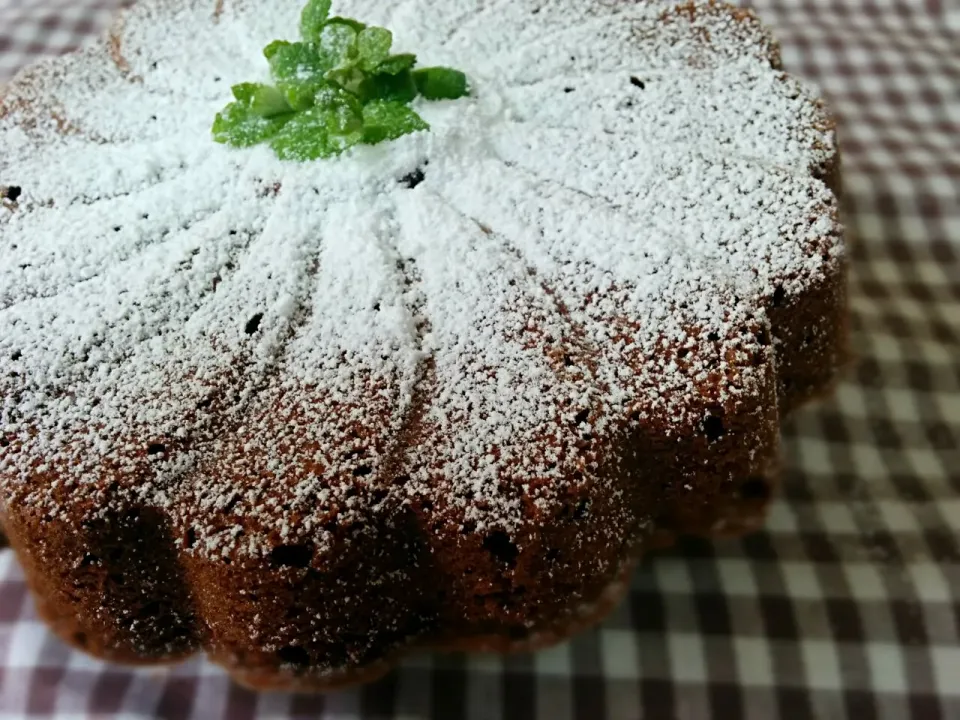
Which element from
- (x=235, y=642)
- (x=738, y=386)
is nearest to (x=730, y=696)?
(x=738, y=386)

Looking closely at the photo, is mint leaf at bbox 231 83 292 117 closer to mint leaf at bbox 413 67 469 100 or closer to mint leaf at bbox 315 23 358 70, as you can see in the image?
mint leaf at bbox 315 23 358 70

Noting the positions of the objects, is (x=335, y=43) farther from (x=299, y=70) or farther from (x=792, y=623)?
(x=792, y=623)

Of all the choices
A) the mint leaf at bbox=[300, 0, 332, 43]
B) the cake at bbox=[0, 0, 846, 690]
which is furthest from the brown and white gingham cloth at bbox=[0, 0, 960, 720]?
the mint leaf at bbox=[300, 0, 332, 43]

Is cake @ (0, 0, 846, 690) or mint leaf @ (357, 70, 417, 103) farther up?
mint leaf @ (357, 70, 417, 103)

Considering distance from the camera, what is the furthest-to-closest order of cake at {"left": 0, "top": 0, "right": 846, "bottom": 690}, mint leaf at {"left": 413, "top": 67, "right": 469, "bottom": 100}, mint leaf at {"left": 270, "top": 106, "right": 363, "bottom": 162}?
mint leaf at {"left": 413, "top": 67, "right": 469, "bottom": 100} < mint leaf at {"left": 270, "top": 106, "right": 363, "bottom": 162} < cake at {"left": 0, "top": 0, "right": 846, "bottom": 690}

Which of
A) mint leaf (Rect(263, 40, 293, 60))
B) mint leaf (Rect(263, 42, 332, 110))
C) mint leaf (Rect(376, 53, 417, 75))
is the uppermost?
mint leaf (Rect(263, 40, 293, 60))

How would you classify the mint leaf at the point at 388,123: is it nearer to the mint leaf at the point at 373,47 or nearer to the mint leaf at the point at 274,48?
the mint leaf at the point at 373,47
